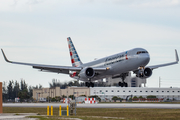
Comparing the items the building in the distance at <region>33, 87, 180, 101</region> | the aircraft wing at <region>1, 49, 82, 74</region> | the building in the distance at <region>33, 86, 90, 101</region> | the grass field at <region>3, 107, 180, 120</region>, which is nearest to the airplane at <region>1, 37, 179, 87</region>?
the aircraft wing at <region>1, 49, 82, 74</region>

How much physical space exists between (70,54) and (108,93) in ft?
188

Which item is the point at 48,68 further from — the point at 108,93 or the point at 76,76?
the point at 108,93

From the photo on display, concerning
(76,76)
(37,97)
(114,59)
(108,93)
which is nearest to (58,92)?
(37,97)

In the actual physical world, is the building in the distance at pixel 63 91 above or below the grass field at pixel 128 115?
above

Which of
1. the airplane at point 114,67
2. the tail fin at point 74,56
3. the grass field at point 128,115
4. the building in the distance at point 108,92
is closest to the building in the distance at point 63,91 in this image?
the building in the distance at point 108,92

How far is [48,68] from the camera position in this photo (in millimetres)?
56188

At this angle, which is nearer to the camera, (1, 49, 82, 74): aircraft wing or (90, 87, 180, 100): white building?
(1, 49, 82, 74): aircraft wing

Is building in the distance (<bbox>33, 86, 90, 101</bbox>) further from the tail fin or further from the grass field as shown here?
the grass field

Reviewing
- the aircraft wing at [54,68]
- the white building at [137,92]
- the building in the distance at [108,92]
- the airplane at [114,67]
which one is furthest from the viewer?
the white building at [137,92]

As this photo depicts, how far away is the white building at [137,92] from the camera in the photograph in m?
124

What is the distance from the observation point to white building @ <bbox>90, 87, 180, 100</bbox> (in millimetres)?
124062

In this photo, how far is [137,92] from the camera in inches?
5005

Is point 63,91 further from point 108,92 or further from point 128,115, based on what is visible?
point 128,115

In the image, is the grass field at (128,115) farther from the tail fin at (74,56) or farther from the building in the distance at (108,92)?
the building in the distance at (108,92)
